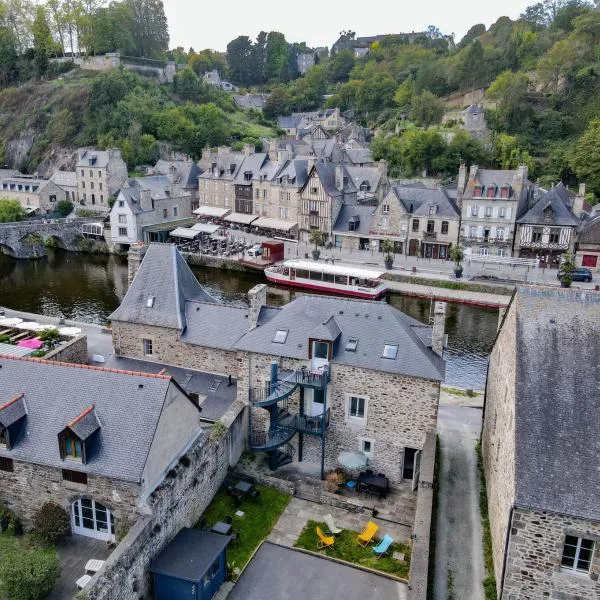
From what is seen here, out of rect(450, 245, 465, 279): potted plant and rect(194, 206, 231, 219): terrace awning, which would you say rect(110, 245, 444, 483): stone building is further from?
rect(194, 206, 231, 219): terrace awning

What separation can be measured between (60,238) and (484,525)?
194 ft

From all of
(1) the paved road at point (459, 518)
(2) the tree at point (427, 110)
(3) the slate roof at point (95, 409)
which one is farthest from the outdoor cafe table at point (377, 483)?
(2) the tree at point (427, 110)

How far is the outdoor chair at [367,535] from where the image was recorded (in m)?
17.3

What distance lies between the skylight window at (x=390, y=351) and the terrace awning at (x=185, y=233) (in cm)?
4499

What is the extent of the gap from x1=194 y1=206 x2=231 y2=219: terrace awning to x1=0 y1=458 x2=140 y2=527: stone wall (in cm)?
5356

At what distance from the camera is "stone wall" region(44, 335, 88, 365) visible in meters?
24.6

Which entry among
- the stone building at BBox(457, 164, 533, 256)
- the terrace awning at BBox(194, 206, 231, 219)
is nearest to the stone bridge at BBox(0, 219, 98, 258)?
the terrace awning at BBox(194, 206, 231, 219)

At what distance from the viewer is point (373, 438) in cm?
2052

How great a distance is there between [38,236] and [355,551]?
5662cm

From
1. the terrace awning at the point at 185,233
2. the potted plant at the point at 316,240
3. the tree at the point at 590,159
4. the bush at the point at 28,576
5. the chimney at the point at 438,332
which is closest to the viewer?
the bush at the point at 28,576

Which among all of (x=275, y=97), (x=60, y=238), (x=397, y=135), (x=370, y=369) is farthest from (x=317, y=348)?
(x=275, y=97)

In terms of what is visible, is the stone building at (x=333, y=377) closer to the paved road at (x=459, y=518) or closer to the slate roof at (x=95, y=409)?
the paved road at (x=459, y=518)

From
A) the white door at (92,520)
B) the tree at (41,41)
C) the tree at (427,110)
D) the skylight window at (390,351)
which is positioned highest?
the tree at (41,41)

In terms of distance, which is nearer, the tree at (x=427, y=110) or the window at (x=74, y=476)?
the window at (x=74, y=476)
